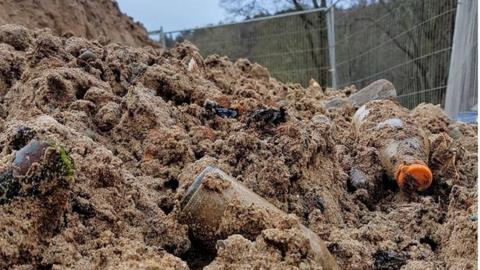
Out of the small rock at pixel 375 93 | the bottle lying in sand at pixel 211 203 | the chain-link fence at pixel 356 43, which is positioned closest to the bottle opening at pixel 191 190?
the bottle lying in sand at pixel 211 203

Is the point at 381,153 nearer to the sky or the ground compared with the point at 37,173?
nearer to the ground

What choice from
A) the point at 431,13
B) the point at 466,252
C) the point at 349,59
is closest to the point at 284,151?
the point at 466,252

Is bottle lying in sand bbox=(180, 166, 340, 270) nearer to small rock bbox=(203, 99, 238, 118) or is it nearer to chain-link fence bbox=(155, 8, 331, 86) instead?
small rock bbox=(203, 99, 238, 118)

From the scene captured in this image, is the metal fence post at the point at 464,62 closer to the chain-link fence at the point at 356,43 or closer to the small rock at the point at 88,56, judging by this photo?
the chain-link fence at the point at 356,43

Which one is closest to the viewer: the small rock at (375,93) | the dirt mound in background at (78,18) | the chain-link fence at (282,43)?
the small rock at (375,93)

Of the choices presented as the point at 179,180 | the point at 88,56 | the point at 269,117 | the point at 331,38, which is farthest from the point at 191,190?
the point at 331,38

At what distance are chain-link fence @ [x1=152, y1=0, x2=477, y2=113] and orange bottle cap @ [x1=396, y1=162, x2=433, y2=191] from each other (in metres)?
2.26

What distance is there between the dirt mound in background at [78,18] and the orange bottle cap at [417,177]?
3403 mm

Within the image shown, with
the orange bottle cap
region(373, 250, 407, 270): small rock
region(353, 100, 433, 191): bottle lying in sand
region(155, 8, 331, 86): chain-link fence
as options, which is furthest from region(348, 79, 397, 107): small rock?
region(155, 8, 331, 86): chain-link fence

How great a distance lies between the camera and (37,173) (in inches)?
50.2

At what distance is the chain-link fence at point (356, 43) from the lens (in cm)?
469

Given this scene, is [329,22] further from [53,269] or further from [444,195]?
[53,269]

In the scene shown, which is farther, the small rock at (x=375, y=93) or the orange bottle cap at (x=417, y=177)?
the small rock at (x=375, y=93)

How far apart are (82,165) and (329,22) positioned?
6.88 m
